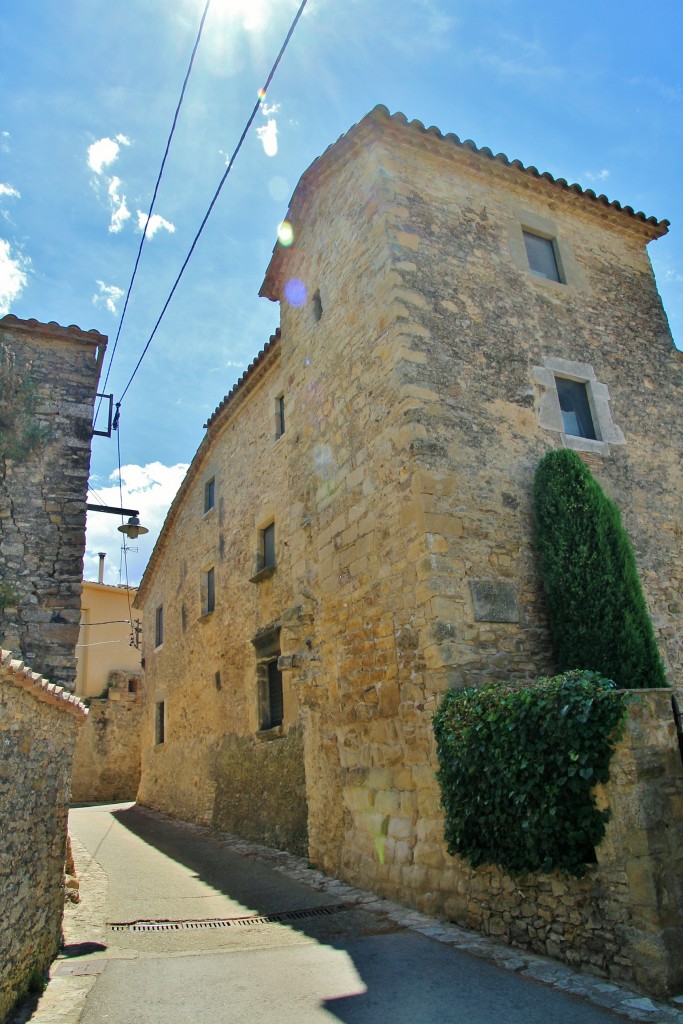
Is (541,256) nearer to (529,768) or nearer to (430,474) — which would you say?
(430,474)

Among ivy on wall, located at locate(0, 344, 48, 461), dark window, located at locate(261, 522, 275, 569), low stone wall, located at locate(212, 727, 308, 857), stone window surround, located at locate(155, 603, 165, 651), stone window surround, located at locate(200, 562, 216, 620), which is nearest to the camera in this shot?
ivy on wall, located at locate(0, 344, 48, 461)

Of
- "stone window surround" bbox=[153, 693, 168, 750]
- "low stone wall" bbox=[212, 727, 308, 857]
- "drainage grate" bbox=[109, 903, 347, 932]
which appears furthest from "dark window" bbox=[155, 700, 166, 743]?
"drainage grate" bbox=[109, 903, 347, 932]

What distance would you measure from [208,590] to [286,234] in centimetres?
756

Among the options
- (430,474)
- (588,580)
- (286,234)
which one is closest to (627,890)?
(588,580)

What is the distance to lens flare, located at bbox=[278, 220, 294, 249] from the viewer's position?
1015 centimetres

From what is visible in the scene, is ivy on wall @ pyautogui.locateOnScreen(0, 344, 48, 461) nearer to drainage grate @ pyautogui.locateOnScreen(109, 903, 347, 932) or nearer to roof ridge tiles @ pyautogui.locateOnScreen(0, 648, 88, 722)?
roof ridge tiles @ pyautogui.locateOnScreen(0, 648, 88, 722)

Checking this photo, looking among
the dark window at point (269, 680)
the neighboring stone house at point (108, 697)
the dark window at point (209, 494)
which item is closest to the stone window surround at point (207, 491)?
the dark window at point (209, 494)

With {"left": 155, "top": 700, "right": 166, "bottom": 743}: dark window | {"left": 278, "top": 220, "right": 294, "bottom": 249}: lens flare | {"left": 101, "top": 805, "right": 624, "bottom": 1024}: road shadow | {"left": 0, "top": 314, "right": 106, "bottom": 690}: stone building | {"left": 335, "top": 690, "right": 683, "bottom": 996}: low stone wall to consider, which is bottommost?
{"left": 101, "top": 805, "right": 624, "bottom": 1024}: road shadow

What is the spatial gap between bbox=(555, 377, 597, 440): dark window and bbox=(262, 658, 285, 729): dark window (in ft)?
19.1

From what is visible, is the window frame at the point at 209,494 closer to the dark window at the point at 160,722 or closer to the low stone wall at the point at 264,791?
the low stone wall at the point at 264,791

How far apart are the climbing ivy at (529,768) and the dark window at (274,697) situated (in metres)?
5.50

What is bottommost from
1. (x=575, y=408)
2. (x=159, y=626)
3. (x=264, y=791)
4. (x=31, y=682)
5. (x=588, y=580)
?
(x=264, y=791)

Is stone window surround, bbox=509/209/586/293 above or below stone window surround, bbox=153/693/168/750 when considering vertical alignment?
above

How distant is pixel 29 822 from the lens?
451 centimetres
